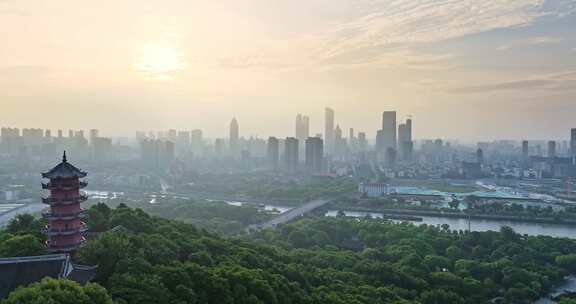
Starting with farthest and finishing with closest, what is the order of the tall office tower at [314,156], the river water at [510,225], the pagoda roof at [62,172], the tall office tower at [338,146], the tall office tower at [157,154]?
the tall office tower at [338,146], the tall office tower at [157,154], the tall office tower at [314,156], the river water at [510,225], the pagoda roof at [62,172]

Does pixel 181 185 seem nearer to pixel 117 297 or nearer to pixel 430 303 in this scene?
pixel 430 303

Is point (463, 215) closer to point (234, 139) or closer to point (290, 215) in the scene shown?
point (290, 215)

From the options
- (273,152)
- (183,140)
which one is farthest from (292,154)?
(183,140)

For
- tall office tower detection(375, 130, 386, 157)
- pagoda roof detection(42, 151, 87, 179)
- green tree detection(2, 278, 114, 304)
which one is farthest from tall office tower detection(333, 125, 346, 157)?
green tree detection(2, 278, 114, 304)

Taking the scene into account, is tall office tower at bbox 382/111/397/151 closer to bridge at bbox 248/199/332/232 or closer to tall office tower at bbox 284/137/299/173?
tall office tower at bbox 284/137/299/173

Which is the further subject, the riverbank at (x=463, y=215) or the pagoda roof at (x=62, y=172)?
the riverbank at (x=463, y=215)

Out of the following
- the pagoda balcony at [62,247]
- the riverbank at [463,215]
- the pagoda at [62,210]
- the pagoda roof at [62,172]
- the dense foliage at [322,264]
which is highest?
the pagoda roof at [62,172]

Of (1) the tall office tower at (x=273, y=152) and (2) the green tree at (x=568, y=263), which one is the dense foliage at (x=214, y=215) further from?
(1) the tall office tower at (x=273, y=152)

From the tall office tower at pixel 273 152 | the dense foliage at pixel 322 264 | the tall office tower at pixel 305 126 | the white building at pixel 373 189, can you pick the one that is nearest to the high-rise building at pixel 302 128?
the tall office tower at pixel 305 126
